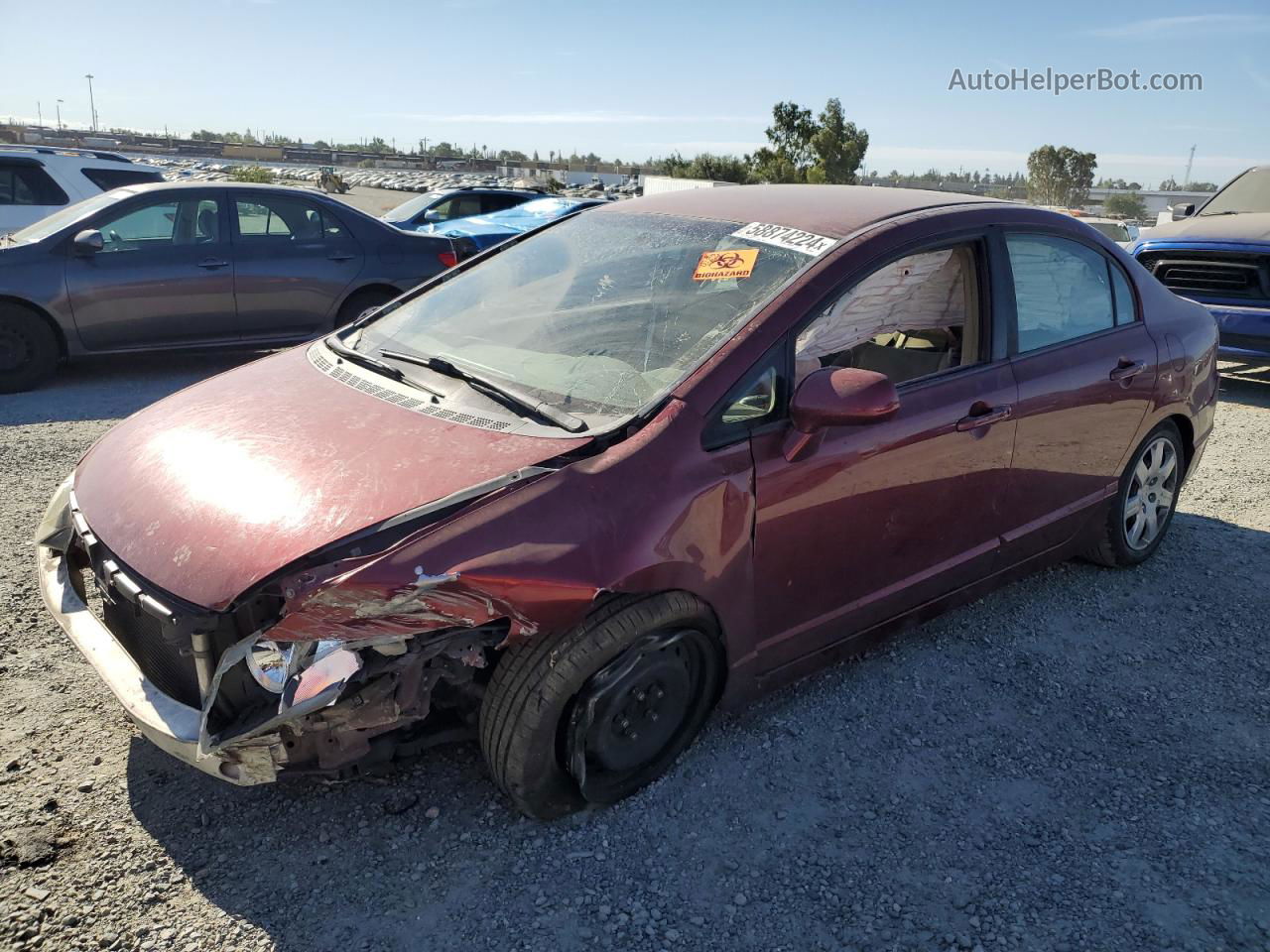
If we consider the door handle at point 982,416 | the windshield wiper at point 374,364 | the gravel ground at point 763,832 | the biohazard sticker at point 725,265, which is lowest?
the gravel ground at point 763,832

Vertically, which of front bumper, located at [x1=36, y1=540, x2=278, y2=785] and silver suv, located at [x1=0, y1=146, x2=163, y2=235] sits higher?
silver suv, located at [x1=0, y1=146, x2=163, y2=235]

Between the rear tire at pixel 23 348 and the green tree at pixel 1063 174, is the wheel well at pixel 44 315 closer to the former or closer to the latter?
the rear tire at pixel 23 348

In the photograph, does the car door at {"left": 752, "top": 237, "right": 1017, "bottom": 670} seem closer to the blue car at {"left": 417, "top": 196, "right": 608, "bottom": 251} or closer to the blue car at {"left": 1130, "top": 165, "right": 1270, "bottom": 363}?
the blue car at {"left": 1130, "top": 165, "right": 1270, "bottom": 363}

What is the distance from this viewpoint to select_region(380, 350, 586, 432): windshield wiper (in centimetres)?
258

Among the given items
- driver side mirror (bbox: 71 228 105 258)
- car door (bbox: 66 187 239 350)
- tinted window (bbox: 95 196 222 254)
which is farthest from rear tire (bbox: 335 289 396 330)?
driver side mirror (bbox: 71 228 105 258)

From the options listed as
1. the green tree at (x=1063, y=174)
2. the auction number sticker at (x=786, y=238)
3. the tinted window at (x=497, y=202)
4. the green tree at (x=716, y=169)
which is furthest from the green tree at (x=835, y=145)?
the auction number sticker at (x=786, y=238)

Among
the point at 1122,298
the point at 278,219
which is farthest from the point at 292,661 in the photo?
the point at 278,219

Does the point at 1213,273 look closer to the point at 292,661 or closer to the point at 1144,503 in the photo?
the point at 1144,503

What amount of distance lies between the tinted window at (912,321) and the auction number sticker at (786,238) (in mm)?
263

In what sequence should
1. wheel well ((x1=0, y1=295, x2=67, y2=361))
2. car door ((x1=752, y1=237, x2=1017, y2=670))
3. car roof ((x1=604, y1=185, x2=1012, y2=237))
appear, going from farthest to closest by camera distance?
wheel well ((x1=0, y1=295, x2=67, y2=361)) → car roof ((x1=604, y1=185, x2=1012, y2=237)) → car door ((x1=752, y1=237, x2=1017, y2=670))

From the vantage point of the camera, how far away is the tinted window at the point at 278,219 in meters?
7.71

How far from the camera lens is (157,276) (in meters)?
7.26

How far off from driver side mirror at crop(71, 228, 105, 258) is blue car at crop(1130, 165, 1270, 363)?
834cm

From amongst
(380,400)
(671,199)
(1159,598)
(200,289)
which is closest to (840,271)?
(671,199)
